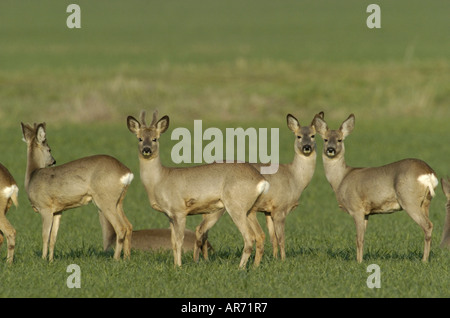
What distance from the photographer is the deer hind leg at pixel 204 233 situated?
13.6 meters

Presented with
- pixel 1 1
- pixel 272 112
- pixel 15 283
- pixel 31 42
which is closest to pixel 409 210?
pixel 15 283

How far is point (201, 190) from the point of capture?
1284cm

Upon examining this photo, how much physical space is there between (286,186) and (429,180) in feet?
6.91

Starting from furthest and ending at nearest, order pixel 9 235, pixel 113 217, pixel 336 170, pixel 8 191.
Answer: pixel 336 170 < pixel 113 217 < pixel 8 191 < pixel 9 235

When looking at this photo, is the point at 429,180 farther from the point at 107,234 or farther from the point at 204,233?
the point at 107,234

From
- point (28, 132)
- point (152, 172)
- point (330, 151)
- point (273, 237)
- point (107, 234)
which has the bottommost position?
point (107, 234)

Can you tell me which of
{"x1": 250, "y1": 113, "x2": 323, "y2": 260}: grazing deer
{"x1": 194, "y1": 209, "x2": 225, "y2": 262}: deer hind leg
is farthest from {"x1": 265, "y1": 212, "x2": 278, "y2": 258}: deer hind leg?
{"x1": 194, "y1": 209, "x2": 225, "y2": 262}: deer hind leg

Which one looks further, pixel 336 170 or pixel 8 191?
pixel 336 170

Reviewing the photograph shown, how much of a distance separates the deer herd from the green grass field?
0.49m

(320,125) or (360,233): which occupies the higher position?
(320,125)

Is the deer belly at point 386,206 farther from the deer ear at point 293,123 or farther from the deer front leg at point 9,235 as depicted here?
the deer front leg at point 9,235

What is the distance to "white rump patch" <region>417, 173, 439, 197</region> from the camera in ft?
42.7

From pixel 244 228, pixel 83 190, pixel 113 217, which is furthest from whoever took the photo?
pixel 113 217

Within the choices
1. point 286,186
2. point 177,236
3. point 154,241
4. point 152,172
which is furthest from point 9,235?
point 286,186
